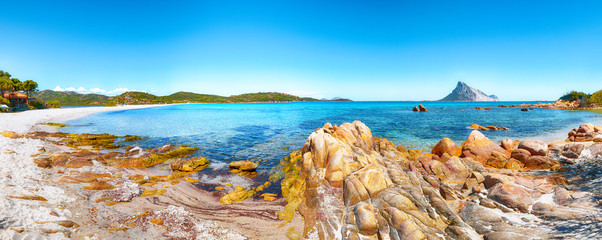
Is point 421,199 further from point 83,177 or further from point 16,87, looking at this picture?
point 16,87

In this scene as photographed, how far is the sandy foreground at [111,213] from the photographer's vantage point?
704 cm

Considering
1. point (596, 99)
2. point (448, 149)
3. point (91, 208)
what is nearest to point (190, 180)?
point (91, 208)

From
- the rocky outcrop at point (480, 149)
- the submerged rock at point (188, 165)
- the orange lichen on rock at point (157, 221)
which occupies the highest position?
the rocky outcrop at point (480, 149)

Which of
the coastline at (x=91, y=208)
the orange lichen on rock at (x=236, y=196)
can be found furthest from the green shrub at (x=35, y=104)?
the orange lichen on rock at (x=236, y=196)

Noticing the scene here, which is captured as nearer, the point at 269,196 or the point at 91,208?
the point at 91,208

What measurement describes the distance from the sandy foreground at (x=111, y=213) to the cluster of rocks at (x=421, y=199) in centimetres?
174

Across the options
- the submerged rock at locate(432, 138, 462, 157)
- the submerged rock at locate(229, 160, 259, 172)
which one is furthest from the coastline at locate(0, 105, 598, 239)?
the submerged rock at locate(432, 138, 462, 157)

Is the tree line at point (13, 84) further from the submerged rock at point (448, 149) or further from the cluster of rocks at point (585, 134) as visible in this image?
the cluster of rocks at point (585, 134)

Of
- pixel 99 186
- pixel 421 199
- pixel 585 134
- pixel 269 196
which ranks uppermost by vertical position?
pixel 585 134

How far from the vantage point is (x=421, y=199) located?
9133 millimetres

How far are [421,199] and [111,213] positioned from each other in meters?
13.5

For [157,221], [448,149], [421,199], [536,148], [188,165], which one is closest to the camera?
[157,221]

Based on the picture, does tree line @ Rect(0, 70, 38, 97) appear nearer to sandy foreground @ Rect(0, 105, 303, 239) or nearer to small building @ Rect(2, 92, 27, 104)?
small building @ Rect(2, 92, 27, 104)

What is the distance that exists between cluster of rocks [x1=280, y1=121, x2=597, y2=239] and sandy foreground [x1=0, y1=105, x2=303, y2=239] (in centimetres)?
174
